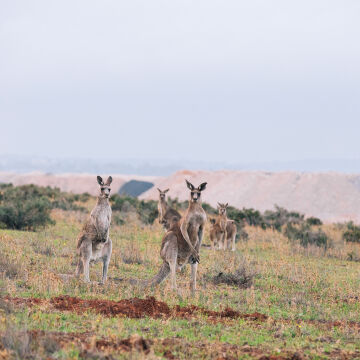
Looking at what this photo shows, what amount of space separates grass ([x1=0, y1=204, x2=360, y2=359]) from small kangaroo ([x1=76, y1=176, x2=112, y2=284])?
1.52 feet

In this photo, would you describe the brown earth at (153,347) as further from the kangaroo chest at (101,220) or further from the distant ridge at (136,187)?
the distant ridge at (136,187)

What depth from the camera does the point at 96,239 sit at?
11969 mm

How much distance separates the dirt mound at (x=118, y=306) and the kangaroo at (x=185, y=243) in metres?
1.99

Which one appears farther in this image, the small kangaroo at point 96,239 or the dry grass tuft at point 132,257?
the dry grass tuft at point 132,257

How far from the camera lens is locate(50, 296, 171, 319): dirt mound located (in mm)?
8836

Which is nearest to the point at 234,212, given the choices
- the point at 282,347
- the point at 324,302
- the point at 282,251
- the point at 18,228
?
the point at 282,251

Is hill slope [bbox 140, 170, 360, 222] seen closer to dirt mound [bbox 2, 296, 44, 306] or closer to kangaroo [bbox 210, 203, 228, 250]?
kangaroo [bbox 210, 203, 228, 250]

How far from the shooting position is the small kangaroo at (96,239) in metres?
11.8

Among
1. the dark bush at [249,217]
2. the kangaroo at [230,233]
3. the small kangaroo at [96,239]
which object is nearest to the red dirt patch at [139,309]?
the small kangaroo at [96,239]

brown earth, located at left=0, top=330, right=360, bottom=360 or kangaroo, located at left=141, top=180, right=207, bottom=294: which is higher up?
kangaroo, located at left=141, top=180, right=207, bottom=294

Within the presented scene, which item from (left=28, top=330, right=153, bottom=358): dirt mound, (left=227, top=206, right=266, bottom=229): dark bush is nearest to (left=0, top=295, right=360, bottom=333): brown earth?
(left=28, top=330, right=153, bottom=358): dirt mound

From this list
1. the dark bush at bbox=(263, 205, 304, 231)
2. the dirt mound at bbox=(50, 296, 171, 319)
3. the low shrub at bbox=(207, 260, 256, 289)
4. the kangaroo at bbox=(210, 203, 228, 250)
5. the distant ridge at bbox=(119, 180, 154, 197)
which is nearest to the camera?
the dirt mound at bbox=(50, 296, 171, 319)

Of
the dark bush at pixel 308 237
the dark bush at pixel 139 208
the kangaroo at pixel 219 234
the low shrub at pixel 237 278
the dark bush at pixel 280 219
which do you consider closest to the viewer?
the low shrub at pixel 237 278

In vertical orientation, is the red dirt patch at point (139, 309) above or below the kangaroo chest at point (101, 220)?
below
